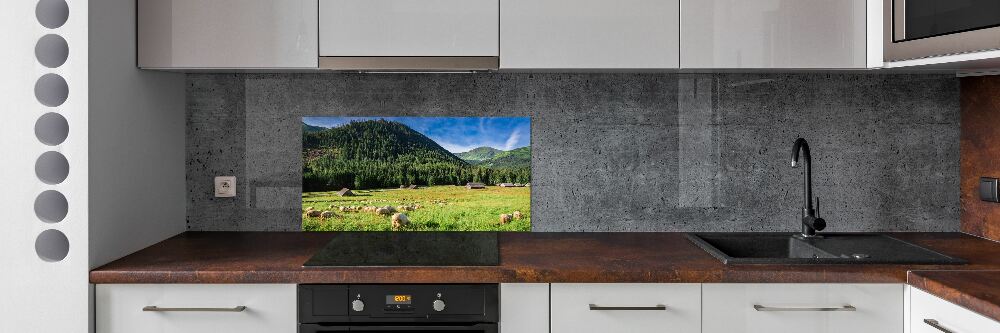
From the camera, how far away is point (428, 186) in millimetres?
2566

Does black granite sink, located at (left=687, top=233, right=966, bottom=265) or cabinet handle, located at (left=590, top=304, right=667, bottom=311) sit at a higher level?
black granite sink, located at (left=687, top=233, right=966, bottom=265)

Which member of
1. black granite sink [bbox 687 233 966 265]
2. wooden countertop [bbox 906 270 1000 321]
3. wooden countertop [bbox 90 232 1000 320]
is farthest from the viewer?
black granite sink [bbox 687 233 966 265]

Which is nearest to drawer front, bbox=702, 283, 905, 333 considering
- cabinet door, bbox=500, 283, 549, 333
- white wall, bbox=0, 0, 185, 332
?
cabinet door, bbox=500, 283, 549, 333

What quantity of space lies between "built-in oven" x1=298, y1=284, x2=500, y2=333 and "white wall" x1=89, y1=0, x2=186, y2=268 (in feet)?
2.03

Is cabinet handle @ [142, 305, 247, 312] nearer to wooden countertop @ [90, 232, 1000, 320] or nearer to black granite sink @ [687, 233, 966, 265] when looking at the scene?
wooden countertop @ [90, 232, 1000, 320]

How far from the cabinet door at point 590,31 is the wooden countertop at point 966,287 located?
35.3 inches

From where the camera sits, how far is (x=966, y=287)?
1627mm

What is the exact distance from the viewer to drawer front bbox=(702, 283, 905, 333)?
6.05 feet

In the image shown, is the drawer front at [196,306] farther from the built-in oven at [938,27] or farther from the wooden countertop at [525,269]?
the built-in oven at [938,27]

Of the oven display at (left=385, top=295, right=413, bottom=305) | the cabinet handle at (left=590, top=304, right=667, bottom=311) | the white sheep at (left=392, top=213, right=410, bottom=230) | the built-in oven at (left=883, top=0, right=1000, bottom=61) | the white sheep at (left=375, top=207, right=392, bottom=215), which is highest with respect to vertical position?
the built-in oven at (left=883, top=0, right=1000, bottom=61)

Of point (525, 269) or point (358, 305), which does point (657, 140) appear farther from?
point (358, 305)

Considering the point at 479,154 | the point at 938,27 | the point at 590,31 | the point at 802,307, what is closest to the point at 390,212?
the point at 479,154
